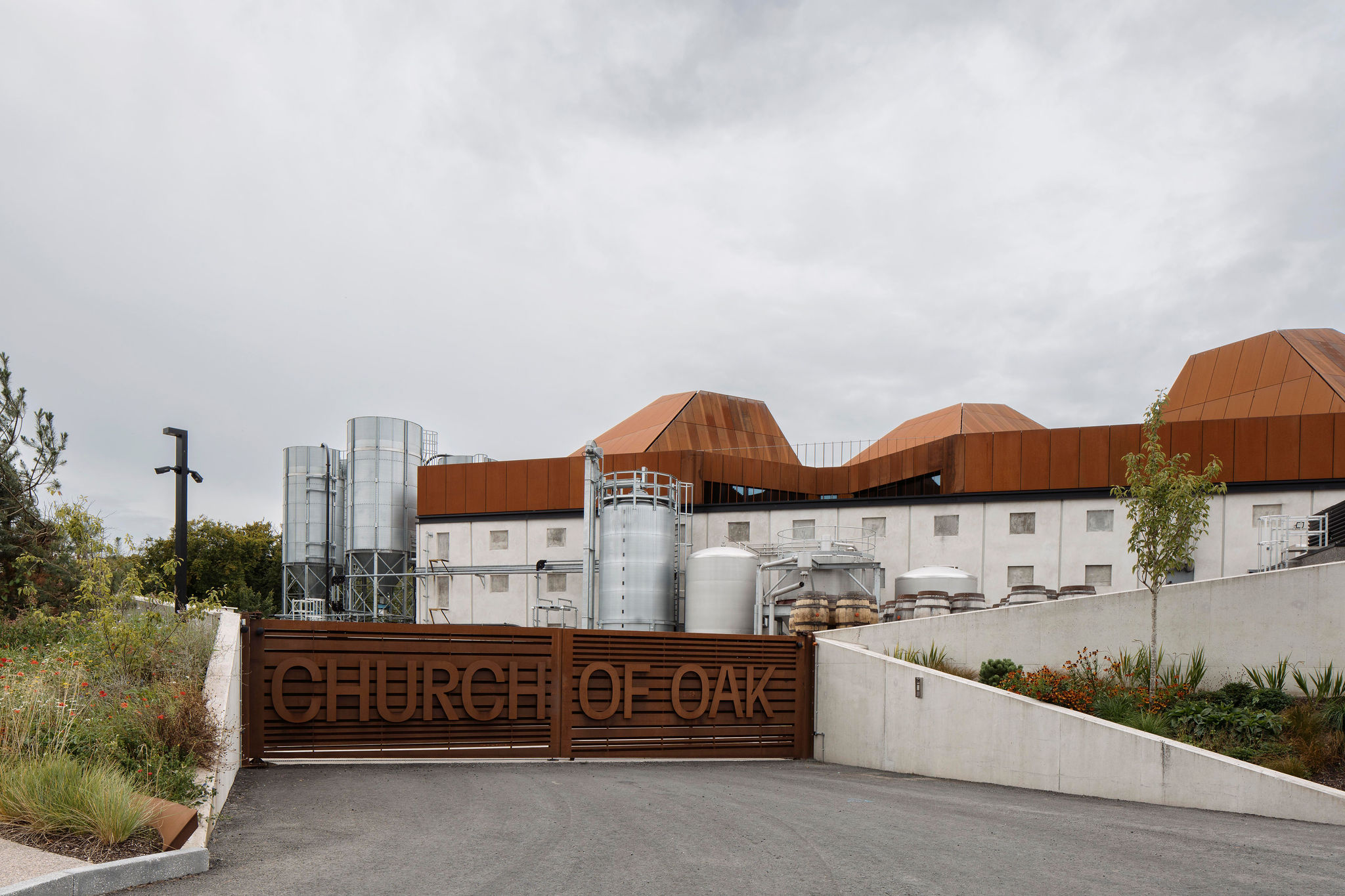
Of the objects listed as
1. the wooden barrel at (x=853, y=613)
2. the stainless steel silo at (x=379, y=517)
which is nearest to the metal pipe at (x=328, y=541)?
the stainless steel silo at (x=379, y=517)

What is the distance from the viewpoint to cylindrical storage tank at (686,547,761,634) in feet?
102

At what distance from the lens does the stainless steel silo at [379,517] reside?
41.0 meters

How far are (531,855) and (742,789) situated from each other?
20.8 feet

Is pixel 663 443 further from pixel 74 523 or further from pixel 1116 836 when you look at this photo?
pixel 1116 836

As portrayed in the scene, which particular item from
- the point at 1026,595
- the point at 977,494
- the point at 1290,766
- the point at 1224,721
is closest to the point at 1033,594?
the point at 1026,595

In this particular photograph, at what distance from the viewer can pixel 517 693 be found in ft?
58.7

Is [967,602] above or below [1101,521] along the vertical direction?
below

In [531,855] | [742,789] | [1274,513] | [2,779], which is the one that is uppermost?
[1274,513]

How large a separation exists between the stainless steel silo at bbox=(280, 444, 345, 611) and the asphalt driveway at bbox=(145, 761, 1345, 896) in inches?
1267

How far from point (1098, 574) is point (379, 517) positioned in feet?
95.6

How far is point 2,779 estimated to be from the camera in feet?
26.2

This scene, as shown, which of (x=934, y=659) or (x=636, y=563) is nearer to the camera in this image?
(x=934, y=659)

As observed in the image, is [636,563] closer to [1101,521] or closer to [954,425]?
[1101,521]

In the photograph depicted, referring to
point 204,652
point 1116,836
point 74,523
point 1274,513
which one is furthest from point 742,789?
point 1274,513
